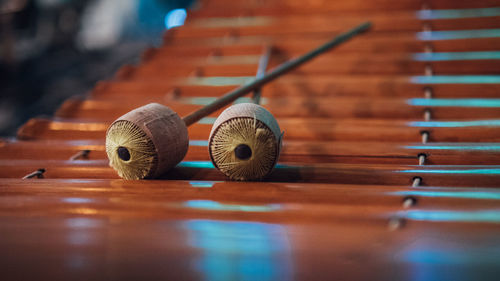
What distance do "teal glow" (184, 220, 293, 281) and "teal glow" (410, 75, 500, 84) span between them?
1.39 meters

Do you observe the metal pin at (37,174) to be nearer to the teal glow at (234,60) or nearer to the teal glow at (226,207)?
the teal glow at (226,207)

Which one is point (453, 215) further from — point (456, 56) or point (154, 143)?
point (456, 56)

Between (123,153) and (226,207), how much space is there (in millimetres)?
391

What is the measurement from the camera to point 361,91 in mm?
1910

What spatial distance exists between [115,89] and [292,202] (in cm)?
164

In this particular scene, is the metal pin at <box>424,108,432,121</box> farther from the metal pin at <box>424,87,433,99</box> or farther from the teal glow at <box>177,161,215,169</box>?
the teal glow at <box>177,161,215,169</box>

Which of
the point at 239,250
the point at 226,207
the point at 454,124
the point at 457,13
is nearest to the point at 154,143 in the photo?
the point at 226,207

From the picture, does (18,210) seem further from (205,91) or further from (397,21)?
(397,21)

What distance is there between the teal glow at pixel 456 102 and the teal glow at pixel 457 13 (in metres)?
1.00

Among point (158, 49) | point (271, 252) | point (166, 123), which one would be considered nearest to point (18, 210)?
point (166, 123)

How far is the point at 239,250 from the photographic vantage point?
83 cm

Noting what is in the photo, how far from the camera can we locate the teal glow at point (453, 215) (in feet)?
2.83

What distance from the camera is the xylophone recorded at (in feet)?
2.63

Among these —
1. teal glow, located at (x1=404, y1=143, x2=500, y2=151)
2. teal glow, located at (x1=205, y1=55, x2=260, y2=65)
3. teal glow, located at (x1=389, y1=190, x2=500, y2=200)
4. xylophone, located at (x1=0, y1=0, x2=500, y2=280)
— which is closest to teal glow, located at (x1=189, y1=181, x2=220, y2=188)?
xylophone, located at (x1=0, y1=0, x2=500, y2=280)
